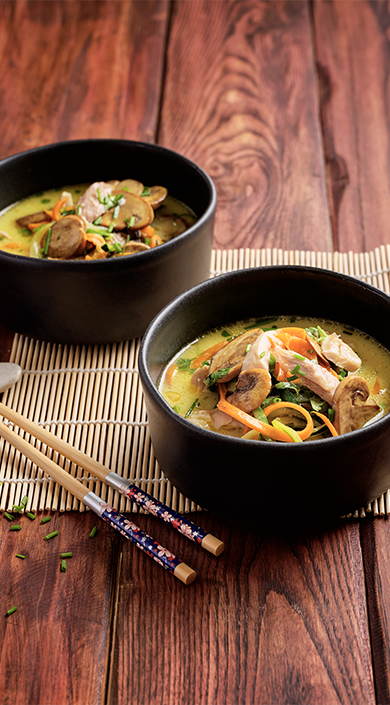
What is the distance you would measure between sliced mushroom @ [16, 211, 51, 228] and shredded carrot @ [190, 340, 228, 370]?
37.5 inches

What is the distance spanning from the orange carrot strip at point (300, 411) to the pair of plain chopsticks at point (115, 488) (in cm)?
33

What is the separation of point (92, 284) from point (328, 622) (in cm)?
119

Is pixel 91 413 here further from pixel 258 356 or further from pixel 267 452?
pixel 267 452

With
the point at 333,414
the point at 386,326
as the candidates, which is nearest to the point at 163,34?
the point at 386,326

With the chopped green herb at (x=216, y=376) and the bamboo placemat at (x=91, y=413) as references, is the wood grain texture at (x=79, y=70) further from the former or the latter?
the chopped green herb at (x=216, y=376)

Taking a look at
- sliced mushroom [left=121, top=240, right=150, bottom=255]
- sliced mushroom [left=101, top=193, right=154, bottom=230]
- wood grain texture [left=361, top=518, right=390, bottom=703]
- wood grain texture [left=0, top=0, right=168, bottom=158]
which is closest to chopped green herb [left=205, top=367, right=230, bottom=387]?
wood grain texture [left=361, top=518, right=390, bottom=703]

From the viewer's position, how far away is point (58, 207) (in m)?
2.76

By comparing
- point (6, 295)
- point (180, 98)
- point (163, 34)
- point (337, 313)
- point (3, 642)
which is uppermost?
point (163, 34)

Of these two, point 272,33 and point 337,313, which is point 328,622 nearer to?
point 337,313

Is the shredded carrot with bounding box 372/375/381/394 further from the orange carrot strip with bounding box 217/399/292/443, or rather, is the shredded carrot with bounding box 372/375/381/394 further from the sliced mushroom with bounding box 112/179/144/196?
the sliced mushroom with bounding box 112/179/144/196

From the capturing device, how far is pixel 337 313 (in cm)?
223

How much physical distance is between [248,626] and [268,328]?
0.95 m

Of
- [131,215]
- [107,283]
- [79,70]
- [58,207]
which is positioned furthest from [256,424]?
[79,70]

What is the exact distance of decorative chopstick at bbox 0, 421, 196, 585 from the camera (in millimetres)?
→ 1735
